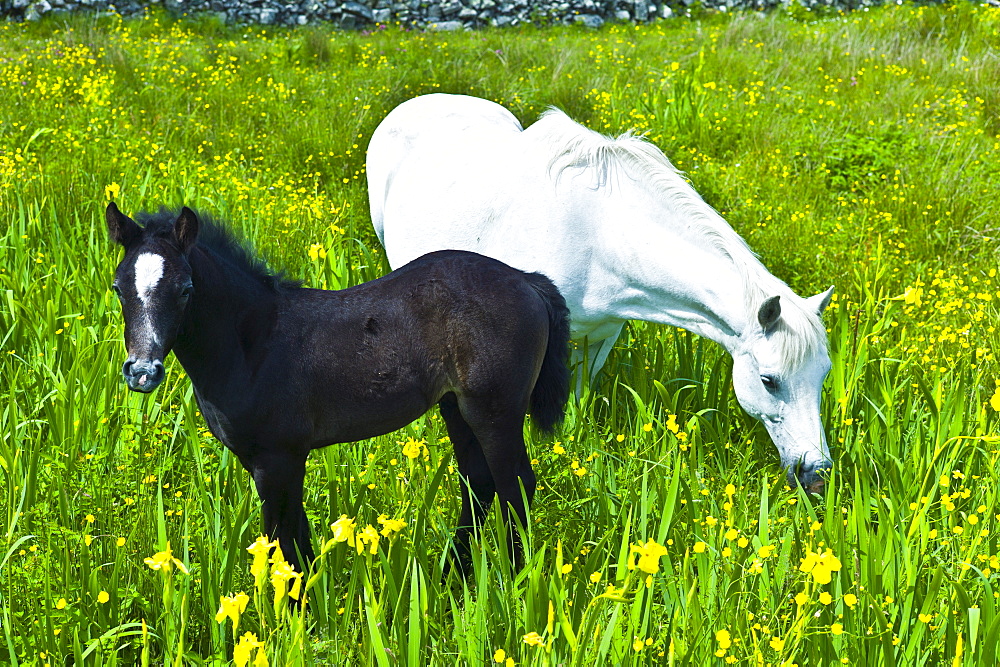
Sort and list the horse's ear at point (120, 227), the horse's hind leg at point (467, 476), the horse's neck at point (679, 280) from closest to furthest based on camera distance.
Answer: the horse's ear at point (120, 227), the horse's hind leg at point (467, 476), the horse's neck at point (679, 280)

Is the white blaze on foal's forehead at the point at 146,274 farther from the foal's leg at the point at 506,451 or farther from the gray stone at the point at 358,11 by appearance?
Result: the gray stone at the point at 358,11

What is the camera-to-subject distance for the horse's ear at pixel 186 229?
6.64ft

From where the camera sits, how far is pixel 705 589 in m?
2.38

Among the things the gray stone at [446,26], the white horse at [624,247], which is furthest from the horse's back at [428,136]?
the gray stone at [446,26]

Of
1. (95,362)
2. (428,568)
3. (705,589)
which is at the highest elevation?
(95,362)

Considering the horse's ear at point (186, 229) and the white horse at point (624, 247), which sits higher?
the horse's ear at point (186, 229)

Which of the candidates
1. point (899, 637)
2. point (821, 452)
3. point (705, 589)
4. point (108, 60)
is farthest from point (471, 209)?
Answer: point (108, 60)

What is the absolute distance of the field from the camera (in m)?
2.25

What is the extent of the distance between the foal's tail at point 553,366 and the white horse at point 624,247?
88cm

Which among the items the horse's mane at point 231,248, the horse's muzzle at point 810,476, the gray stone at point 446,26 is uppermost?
the gray stone at point 446,26

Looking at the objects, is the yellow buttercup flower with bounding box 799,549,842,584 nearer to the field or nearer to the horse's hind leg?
the field

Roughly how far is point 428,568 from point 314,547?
39 centimetres

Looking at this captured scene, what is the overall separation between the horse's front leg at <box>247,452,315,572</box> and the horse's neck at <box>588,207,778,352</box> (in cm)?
171

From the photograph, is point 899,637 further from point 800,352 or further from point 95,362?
point 95,362
